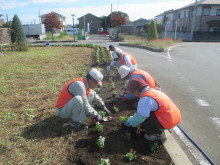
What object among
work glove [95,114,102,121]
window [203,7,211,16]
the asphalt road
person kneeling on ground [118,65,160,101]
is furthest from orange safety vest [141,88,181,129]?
window [203,7,211,16]

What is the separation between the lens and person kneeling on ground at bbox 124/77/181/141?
3.01 metres

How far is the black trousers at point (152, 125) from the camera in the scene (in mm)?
3145

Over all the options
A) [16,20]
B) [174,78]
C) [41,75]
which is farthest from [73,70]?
[16,20]

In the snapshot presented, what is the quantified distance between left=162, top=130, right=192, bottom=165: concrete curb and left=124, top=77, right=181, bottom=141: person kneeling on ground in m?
0.29

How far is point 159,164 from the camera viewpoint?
2766 mm

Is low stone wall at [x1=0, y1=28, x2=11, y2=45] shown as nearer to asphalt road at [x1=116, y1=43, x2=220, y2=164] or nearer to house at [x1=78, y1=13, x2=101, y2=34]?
asphalt road at [x1=116, y1=43, x2=220, y2=164]

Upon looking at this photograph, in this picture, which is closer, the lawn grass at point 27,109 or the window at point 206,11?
the lawn grass at point 27,109

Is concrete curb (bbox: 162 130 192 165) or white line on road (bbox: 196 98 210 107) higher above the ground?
white line on road (bbox: 196 98 210 107)

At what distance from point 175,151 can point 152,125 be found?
1.69 ft

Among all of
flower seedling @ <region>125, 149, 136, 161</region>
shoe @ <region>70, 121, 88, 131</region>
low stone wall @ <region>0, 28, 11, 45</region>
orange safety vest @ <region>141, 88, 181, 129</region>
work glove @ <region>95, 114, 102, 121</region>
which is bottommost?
flower seedling @ <region>125, 149, 136, 161</region>

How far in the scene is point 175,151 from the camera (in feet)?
10.3

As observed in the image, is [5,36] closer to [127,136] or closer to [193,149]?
[127,136]

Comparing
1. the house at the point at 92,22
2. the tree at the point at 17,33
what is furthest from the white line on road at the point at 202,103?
the house at the point at 92,22

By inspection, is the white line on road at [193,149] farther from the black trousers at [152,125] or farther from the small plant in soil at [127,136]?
the small plant in soil at [127,136]
